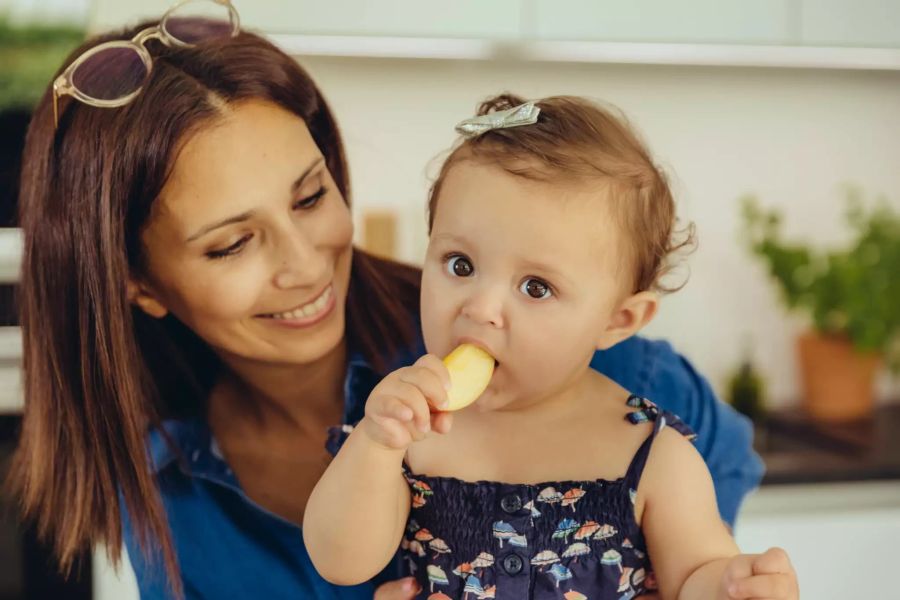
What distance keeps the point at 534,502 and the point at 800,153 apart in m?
1.48

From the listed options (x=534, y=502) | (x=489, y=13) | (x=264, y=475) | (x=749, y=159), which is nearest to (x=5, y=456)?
(x=264, y=475)

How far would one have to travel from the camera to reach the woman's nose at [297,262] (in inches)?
27.2

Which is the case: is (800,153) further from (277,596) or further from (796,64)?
(277,596)

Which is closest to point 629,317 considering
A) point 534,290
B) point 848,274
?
point 534,290

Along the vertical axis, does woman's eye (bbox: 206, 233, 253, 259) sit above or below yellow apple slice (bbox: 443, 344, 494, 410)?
below

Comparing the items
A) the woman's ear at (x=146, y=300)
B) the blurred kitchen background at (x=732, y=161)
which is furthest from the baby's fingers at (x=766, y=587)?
the blurred kitchen background at (x=732, y=161)

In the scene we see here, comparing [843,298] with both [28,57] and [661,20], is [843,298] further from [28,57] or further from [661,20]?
[28,57]

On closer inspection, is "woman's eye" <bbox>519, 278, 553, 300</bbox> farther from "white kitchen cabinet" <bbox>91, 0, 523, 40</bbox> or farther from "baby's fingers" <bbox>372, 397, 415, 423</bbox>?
"white kitchen cabinet" <bbox>91, 0, 523, 40</bbox>

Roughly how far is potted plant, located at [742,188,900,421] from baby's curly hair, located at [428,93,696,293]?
1.23 m

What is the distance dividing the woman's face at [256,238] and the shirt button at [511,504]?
222 mm

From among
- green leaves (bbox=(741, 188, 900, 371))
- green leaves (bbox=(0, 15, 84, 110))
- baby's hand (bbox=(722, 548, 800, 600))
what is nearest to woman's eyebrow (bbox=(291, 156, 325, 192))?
baby's hand (bbox=(722, 548, 800, 600))

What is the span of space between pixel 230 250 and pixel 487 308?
269mm

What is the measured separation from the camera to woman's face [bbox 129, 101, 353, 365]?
68 centimetres

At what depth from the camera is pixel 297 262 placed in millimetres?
694
